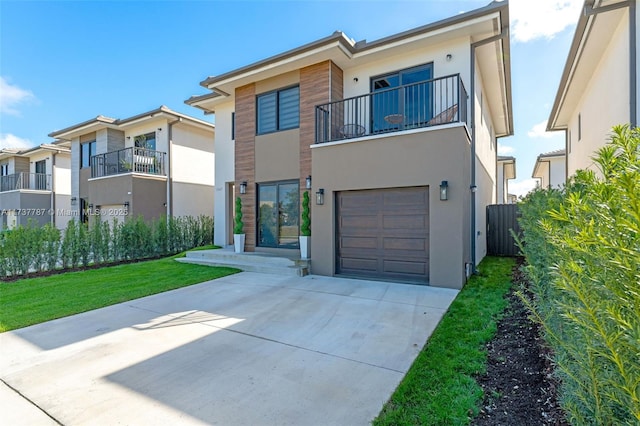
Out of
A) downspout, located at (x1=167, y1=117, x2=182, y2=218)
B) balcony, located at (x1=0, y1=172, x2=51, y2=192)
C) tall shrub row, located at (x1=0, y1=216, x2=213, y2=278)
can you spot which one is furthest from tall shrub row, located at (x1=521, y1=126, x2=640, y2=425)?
balcony, located at (x1=0, y1=172, x2=51, y2=192)

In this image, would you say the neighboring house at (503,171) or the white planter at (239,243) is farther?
the neighboring house at (503,171)

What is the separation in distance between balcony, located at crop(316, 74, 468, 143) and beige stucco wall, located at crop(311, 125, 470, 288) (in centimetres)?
54

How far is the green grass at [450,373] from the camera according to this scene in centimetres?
265

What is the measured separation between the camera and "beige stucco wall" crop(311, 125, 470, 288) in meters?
6.98

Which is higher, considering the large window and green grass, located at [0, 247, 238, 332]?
the large window

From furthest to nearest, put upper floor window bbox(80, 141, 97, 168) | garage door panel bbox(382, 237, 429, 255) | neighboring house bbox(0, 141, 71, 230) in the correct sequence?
neighboring house bbox(0, 141, 71, 230) → upper floor window bbox(80, 141, 97, 168) → garage door panel bbox(382, 237, 429, 255)

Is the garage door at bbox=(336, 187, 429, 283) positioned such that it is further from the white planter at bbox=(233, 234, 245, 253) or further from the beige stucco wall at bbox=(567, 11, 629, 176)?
the white planter at bbox=(233, 234, 245, 253)

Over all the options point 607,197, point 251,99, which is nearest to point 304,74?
point 251,99

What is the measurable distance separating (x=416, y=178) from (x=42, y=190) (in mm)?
25232

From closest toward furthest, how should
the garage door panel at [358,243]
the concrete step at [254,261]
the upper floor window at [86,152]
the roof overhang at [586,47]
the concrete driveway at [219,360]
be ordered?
the concrete driveway at [219,360] < the roof overhang at [586,47] < the garage door panel at [358,243] < the concrete step at [254,261] < the upper floor window at [86,152]

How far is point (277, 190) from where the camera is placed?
10.4 metres

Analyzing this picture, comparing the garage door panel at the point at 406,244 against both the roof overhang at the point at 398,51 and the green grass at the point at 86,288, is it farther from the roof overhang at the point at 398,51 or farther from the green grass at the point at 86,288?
the roof overhang at the point at 398,51

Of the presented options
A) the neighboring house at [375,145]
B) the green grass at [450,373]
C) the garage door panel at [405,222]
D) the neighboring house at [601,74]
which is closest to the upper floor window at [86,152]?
the neighboring house at [375,145]

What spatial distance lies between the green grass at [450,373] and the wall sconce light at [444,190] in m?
2.28
